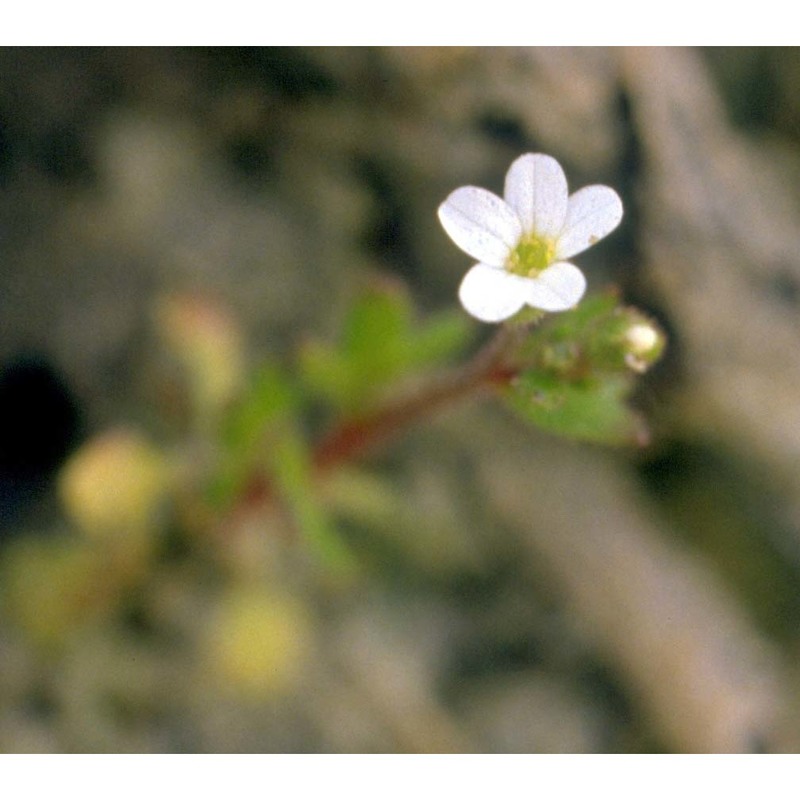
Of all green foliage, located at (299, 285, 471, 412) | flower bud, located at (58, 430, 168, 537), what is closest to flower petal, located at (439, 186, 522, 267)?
green foliage, located at (299, 285, 471, 412)

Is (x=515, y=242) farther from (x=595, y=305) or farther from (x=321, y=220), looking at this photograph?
(x=321, y=220)

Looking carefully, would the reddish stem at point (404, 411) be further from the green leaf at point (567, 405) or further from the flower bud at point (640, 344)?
the flower bud at point (640, 344)

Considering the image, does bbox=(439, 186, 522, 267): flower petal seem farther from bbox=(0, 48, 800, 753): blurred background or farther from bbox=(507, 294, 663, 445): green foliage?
bbox=(0, 48, 800, 753): blurred background

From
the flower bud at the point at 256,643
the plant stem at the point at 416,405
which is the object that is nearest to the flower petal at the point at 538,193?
the plant stem at the point at 416,405

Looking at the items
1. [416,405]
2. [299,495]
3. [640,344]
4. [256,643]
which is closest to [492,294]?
[640,344]

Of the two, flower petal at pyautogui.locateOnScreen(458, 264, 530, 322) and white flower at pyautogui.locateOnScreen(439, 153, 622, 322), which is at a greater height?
white flower at pyautogui.locateOnScreen(439, 153, 622, 322)

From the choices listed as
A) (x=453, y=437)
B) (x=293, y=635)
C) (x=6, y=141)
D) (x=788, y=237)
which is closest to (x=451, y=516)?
(x=453, y=437)

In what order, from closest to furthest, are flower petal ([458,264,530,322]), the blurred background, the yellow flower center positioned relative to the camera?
flower petal ([458,264,530,322]), the yellow flower center, the blurred background
